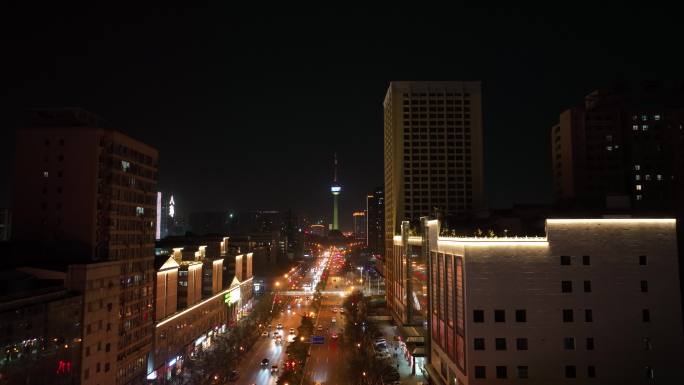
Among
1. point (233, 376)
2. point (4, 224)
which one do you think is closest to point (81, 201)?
point (233, 376)

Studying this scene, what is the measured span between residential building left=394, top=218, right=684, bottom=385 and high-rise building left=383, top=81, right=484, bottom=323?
145 feet

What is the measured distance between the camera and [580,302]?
31.6 metres

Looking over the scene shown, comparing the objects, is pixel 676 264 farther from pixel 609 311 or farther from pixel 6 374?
pixel 6 374

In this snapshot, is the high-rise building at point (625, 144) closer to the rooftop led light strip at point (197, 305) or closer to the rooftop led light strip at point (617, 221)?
the rooftop led light strip at point (617, 221)

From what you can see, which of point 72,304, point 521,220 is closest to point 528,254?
point 521,220

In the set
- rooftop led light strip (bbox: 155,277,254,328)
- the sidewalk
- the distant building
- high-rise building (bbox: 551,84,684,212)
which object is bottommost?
the sidewalk

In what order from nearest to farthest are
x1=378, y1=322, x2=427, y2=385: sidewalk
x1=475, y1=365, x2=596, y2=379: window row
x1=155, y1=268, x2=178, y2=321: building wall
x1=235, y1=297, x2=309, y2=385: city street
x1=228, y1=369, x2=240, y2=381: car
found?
x1=475, y1=365, x2=596, y2=379: window row, x1=378, y1=322, x2=427, y2=385: sidewalk, x1=228, y1=369, x2=240, y2=381: car, x1=235, y1=297, x2=309, y2=385: city street, x1=155, y1=268, x2=178, y2=321: building wall

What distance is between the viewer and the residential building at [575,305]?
31.2 m

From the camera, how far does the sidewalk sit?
49.2 meters

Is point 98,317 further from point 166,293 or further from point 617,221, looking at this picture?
point 617,221

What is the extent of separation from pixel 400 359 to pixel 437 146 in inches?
1323

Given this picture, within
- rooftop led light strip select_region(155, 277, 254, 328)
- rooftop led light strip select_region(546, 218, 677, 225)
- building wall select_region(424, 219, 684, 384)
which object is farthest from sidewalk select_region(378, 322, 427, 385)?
rooftop led light strip select_region(155, 277, 254, 328)

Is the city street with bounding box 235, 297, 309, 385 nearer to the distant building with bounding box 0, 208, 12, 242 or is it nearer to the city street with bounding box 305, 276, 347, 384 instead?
the city street with bounding box 305, 276, 347, 384

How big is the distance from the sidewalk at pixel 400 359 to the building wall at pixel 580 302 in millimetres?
18230
